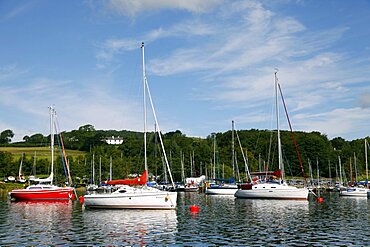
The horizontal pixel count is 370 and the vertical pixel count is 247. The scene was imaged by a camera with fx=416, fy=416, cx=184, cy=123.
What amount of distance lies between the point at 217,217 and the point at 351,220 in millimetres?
11451

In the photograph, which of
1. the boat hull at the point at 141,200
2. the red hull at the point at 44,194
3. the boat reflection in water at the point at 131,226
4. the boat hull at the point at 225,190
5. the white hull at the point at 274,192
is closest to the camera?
the boat reflection in water at the point at 131,226

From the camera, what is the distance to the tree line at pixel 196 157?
390 feet

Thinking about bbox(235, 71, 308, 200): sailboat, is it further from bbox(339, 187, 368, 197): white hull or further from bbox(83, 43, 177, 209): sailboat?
bbox(83, 43, 177, 209): sailboat

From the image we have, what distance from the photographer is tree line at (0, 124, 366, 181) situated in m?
119

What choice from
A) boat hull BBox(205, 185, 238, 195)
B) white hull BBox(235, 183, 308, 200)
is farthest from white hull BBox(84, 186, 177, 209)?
boat hull BBox(205, 185, 238, 195)

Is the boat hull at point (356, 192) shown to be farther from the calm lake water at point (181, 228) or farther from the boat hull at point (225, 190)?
the calm lake water at point (181, 228)

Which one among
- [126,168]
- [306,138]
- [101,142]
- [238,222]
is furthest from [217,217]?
[101,142]

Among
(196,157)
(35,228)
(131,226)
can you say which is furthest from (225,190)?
(196,157)

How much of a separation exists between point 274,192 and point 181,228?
1310 inches

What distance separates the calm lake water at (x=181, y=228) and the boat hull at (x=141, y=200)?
1.28 meters

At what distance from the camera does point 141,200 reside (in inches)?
1657

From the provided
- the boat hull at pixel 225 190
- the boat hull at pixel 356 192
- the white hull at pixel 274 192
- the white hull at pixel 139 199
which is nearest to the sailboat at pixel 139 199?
the white hull at pixel 139 199

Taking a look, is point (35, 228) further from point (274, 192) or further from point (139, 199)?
point (274, 192)

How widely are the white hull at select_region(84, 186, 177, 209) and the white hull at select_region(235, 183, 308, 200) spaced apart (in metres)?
23.0
